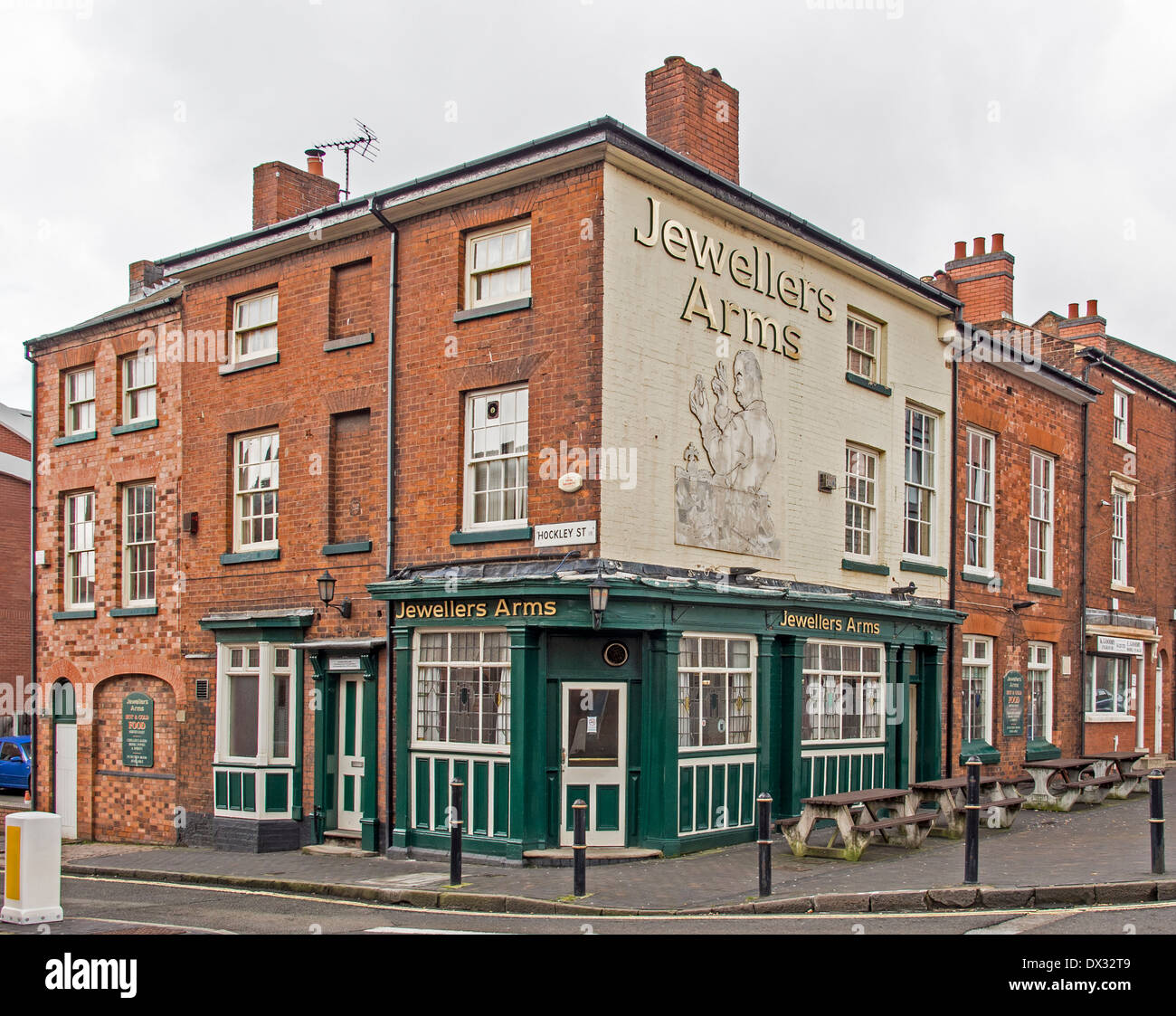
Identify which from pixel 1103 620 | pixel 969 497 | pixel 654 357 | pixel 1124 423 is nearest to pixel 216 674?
pixel 654 357

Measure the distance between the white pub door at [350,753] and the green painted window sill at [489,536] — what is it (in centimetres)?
292

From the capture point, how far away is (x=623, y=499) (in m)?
14.3

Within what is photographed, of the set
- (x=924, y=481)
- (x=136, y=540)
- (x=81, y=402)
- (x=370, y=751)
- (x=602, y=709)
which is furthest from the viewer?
(x=81, y=402)

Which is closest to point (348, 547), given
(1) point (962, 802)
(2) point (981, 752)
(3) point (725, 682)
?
(3) point (725, 682)

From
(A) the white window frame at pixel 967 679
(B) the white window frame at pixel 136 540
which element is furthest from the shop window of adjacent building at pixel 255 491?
(A) the white window frame at pixel 967 679

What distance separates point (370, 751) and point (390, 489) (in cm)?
351

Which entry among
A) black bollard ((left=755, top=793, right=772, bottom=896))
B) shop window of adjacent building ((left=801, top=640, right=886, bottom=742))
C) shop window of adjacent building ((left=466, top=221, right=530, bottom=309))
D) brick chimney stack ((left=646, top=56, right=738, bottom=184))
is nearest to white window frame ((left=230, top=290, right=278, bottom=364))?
shop window of adjacent building ((left=466, top=221, right=530, bottom=309))

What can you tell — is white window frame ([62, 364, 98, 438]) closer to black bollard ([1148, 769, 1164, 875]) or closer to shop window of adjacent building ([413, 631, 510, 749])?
shop window of adjacent building ([413, 631, 510, 749])

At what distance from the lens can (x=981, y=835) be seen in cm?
1628

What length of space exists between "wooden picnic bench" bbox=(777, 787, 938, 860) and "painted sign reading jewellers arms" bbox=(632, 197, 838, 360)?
613cm

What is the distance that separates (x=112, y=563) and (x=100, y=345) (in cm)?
388

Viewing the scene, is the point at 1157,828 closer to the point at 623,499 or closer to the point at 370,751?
the point at 623,499

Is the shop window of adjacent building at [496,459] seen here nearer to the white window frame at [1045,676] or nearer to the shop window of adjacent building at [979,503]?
the shop window of adjacent building at [979,503]

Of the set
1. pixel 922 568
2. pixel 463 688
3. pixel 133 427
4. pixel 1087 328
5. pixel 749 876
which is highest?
pixel 1087 328
